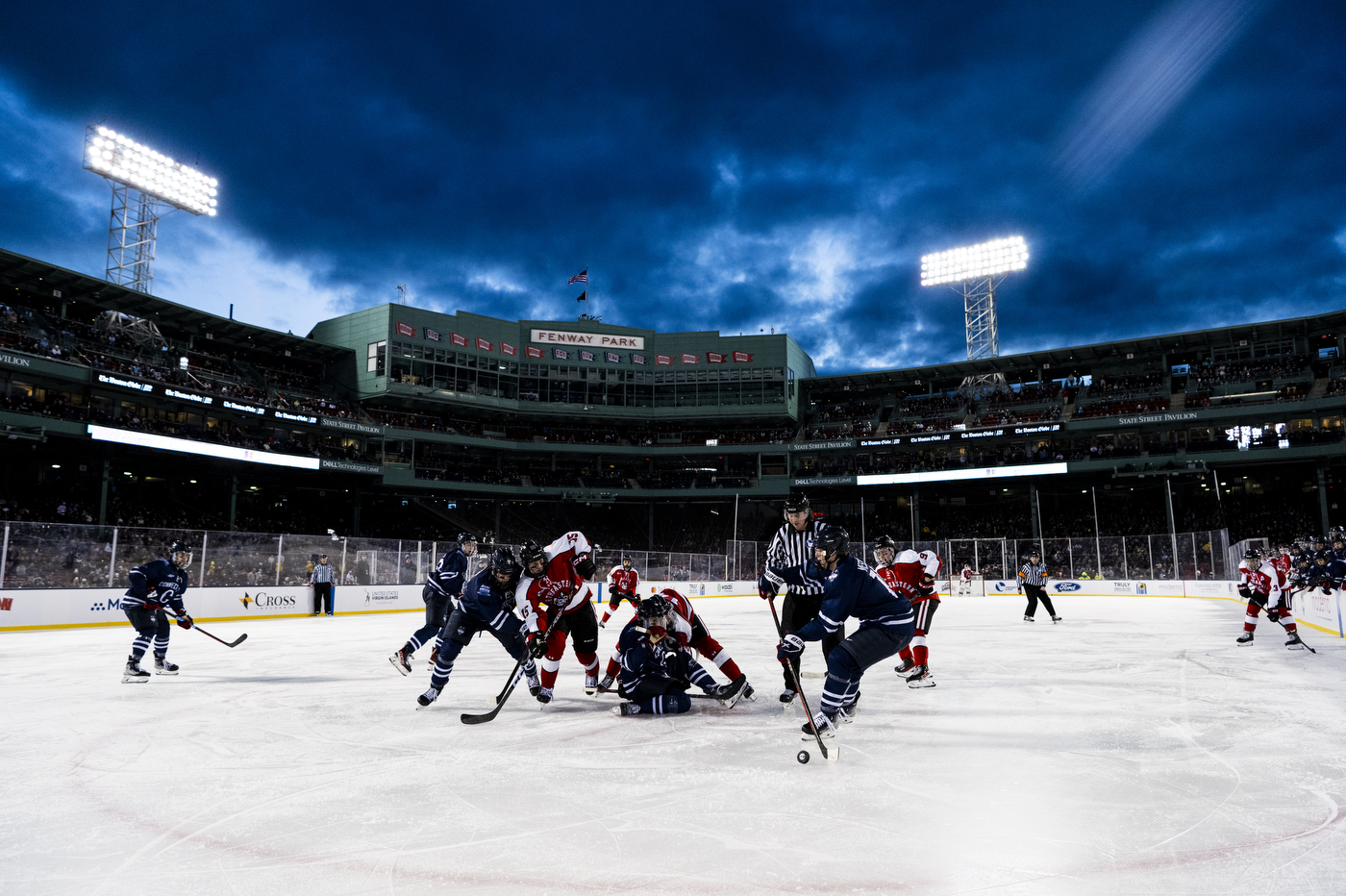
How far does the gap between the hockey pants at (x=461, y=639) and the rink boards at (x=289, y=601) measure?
32.2 ft

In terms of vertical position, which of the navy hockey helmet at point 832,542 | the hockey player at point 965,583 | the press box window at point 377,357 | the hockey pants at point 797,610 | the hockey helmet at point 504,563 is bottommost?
the hockey player at point 965,583

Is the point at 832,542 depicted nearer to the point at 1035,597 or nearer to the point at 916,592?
the point at 916,592

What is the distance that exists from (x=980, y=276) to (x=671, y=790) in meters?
48.6

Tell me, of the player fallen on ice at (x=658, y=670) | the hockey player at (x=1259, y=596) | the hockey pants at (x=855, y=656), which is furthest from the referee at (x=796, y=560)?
the hockey player at (x=1259, y=596)

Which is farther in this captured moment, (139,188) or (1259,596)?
(139,188)

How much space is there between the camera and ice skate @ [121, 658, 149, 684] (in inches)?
343

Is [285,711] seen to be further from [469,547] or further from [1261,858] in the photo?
[1261,858]

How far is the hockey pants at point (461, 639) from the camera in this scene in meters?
7.06

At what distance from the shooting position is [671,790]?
175 inches

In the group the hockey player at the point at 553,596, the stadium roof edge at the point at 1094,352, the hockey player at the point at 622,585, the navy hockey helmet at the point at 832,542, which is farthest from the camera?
the stadium roof edge at the point at 1094,352

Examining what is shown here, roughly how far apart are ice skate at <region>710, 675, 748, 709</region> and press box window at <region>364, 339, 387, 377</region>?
43.0m

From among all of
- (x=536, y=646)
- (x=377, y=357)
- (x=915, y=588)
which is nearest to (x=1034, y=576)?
(x=915, y=588)

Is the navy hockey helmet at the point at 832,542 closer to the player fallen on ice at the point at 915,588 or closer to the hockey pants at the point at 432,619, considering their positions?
the player fallen on ice at the point at 915,588

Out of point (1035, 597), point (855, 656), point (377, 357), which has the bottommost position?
point (1035, 597)
